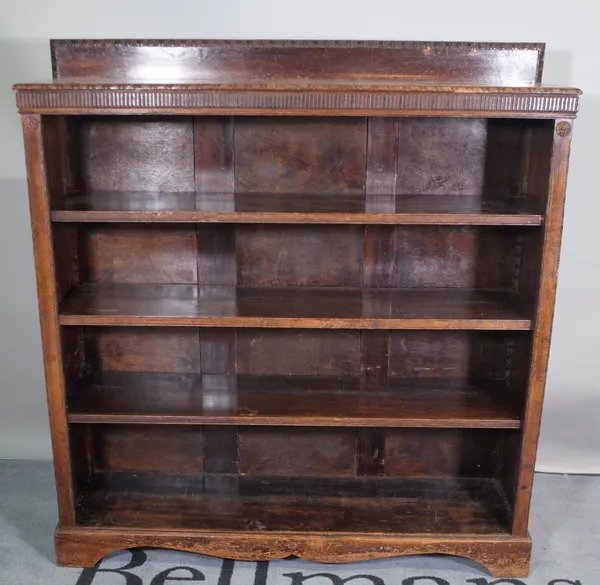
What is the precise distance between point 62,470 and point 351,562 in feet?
3.30

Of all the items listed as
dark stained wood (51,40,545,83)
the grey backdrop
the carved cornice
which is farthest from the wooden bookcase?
Answer: the grey backdrop

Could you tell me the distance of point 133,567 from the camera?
2.44 m

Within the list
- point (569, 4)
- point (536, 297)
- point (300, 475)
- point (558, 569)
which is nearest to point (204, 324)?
point (300, 475)

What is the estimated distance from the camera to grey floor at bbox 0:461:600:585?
239 cm

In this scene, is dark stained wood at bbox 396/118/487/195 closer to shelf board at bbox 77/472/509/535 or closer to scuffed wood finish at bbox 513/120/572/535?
scuffed wood finish at bbox 513/120/572/535

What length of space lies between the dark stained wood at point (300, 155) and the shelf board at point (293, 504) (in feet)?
3.50

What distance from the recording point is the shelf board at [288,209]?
2.15 m

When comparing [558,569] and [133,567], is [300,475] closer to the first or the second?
[133,567]

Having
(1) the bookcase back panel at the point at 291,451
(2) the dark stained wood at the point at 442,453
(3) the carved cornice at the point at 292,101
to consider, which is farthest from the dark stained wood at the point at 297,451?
(3) the carved cornice at the point at 292,101

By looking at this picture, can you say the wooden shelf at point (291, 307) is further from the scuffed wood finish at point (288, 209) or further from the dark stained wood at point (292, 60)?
the dark stained wood at point (292, 60)

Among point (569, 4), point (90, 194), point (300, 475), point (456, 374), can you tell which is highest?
point (569, 4)

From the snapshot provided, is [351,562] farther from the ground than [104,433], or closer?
closer

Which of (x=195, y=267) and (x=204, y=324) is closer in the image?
(x=204, y=324)

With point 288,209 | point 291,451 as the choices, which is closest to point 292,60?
point 288,209
